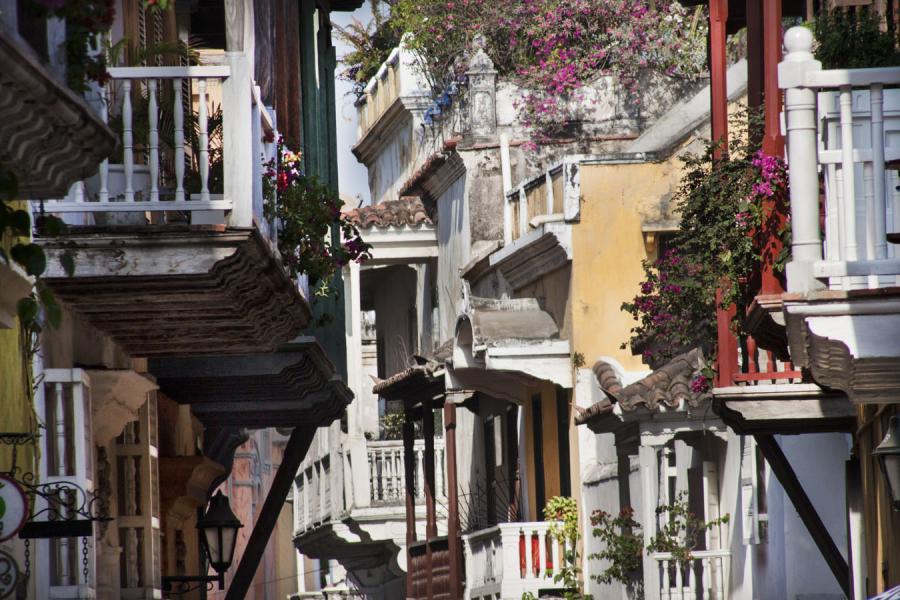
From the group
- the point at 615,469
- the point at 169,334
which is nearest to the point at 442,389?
the point at 615,469

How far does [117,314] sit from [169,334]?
2.71 feet

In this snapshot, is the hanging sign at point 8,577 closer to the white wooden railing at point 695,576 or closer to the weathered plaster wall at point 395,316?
the white wooden railing at point 695,576

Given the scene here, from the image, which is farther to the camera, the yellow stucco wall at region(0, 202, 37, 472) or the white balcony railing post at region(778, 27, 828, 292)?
the white balcony railing post at region(778, 27, 828, 292)

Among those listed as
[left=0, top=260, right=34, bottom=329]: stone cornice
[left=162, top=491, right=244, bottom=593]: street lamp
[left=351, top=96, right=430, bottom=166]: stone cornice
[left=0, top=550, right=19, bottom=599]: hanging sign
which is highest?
[left=351, top=96, right=430, bottom=166]: stone cornice

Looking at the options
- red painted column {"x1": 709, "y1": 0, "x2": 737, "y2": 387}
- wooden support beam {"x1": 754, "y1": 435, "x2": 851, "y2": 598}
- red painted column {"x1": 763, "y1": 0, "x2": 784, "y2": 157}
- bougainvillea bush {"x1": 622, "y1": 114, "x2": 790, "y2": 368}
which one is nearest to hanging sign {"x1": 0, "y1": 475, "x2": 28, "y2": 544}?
bougainvillea bush {"x1": 622, "y1": 114, "x2": 790, "y2": 368}

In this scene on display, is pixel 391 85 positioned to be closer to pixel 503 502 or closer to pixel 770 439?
pixel 503 502

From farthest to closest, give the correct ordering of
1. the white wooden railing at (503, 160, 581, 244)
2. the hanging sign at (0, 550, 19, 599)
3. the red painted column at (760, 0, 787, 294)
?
the white wooden railing at (503, 160, 581, 244) → the red painted column at (760, 0, 787, 294) → the hanging sign at (0, 550, 19, 599)

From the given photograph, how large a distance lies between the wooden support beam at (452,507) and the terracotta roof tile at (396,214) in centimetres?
530

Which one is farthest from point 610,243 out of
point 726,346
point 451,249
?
point 726,346

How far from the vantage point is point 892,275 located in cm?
1030

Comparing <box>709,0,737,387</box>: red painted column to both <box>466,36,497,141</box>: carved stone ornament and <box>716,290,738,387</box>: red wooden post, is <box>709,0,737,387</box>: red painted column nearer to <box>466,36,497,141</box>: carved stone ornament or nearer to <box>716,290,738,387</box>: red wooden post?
<box>716,290,738,387</box>: red wooden post

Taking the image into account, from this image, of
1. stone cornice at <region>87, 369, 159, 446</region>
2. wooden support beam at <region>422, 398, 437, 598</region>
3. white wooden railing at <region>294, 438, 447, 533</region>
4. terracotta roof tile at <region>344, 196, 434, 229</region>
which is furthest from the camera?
white wooden railing at <region>294, 438, 447, 533</region>

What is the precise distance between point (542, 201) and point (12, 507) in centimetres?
1954

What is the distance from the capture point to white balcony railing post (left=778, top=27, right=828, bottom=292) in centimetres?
1076
